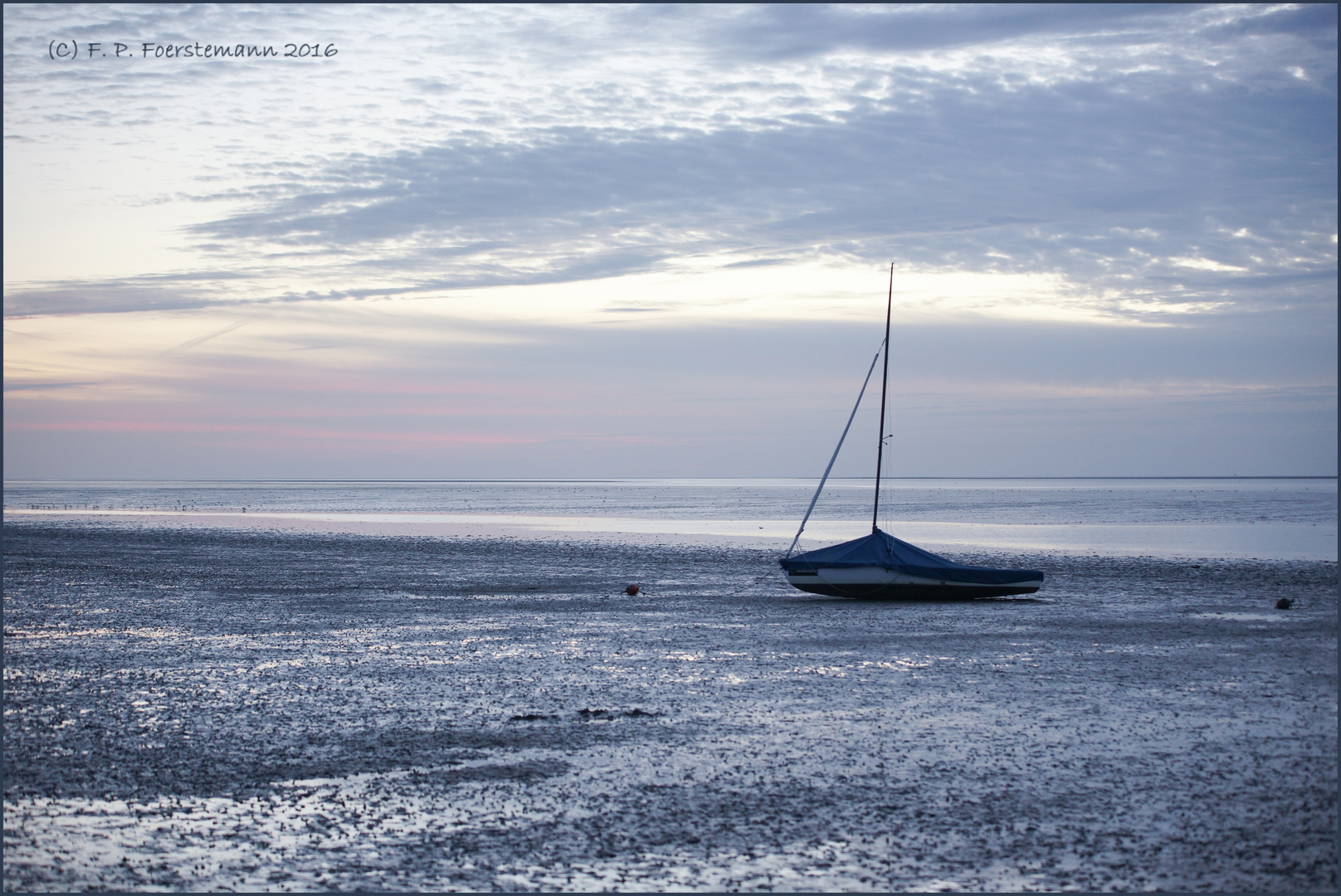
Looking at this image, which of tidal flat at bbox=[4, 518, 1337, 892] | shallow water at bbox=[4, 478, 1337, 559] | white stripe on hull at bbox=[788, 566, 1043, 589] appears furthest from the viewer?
shallow water at bbox=[4, 478, 1337, 559]

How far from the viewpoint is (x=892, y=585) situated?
24938mm

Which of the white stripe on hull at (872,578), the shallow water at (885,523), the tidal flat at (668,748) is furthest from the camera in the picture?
the shallow water at (885,523)

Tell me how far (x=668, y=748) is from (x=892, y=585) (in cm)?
1489

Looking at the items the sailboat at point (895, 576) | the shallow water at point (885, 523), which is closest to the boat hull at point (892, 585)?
the sailboat at point (895, 576)

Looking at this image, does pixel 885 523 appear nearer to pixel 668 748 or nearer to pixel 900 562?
pixel 900 562

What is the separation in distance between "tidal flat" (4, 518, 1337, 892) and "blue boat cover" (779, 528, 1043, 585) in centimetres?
184

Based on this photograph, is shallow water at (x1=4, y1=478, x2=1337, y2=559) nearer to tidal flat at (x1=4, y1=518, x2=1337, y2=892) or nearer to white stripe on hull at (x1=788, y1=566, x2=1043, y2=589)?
white stripe on hull at (x1=788, y1=566, x2=1043, y2=589)

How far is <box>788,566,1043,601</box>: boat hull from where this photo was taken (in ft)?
81.4

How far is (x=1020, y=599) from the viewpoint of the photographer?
25.4m

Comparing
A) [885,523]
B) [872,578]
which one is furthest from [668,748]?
[885,523]

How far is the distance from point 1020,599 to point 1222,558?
14756mm

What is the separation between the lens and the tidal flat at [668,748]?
781 cm

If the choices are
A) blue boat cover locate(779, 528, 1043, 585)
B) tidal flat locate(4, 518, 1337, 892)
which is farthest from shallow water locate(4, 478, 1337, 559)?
tidal flat locate(4, 518, 1337, 892)

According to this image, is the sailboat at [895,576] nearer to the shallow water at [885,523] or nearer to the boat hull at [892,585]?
the boat hull at [892,585]
